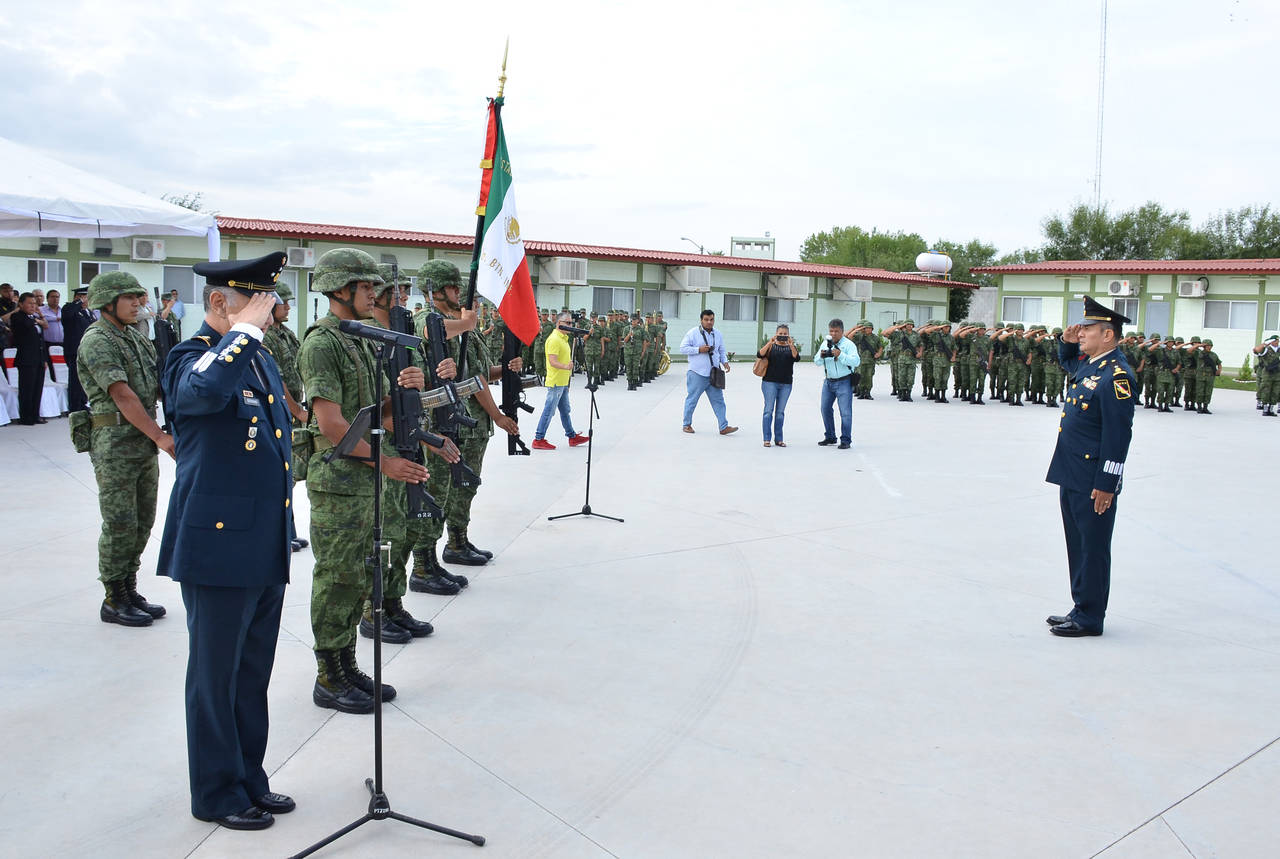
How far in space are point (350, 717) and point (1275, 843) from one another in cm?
372

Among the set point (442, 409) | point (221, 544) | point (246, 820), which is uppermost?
point (442, 409)

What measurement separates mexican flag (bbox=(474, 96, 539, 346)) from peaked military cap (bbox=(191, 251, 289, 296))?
2.49m

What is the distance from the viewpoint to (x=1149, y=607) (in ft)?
22.3

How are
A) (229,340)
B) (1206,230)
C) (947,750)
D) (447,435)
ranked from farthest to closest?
(1206,230) → (447,435) → (947,750) → (229,340)

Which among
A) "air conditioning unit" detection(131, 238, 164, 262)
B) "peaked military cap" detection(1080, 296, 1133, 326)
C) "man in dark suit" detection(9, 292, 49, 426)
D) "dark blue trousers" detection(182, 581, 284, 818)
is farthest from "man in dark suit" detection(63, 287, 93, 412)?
"peaked military cap" detection(1080, 296, 1133, 326)

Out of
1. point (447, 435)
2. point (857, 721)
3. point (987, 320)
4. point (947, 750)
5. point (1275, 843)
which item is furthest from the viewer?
point (987, 320)

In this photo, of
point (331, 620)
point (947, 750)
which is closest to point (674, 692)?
point (947, 750)

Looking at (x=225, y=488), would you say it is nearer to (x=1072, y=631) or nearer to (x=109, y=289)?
(x=109, y=289)

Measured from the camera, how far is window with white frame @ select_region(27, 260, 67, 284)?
976 inches

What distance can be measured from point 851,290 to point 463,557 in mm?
35436

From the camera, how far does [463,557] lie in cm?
725

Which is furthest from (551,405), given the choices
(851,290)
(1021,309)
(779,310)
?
(1021,309)

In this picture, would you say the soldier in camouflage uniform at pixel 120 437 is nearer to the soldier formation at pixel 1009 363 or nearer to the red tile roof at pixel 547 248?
the soldier formation at pixel 1009 363

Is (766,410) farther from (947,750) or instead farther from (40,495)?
(947,750)
